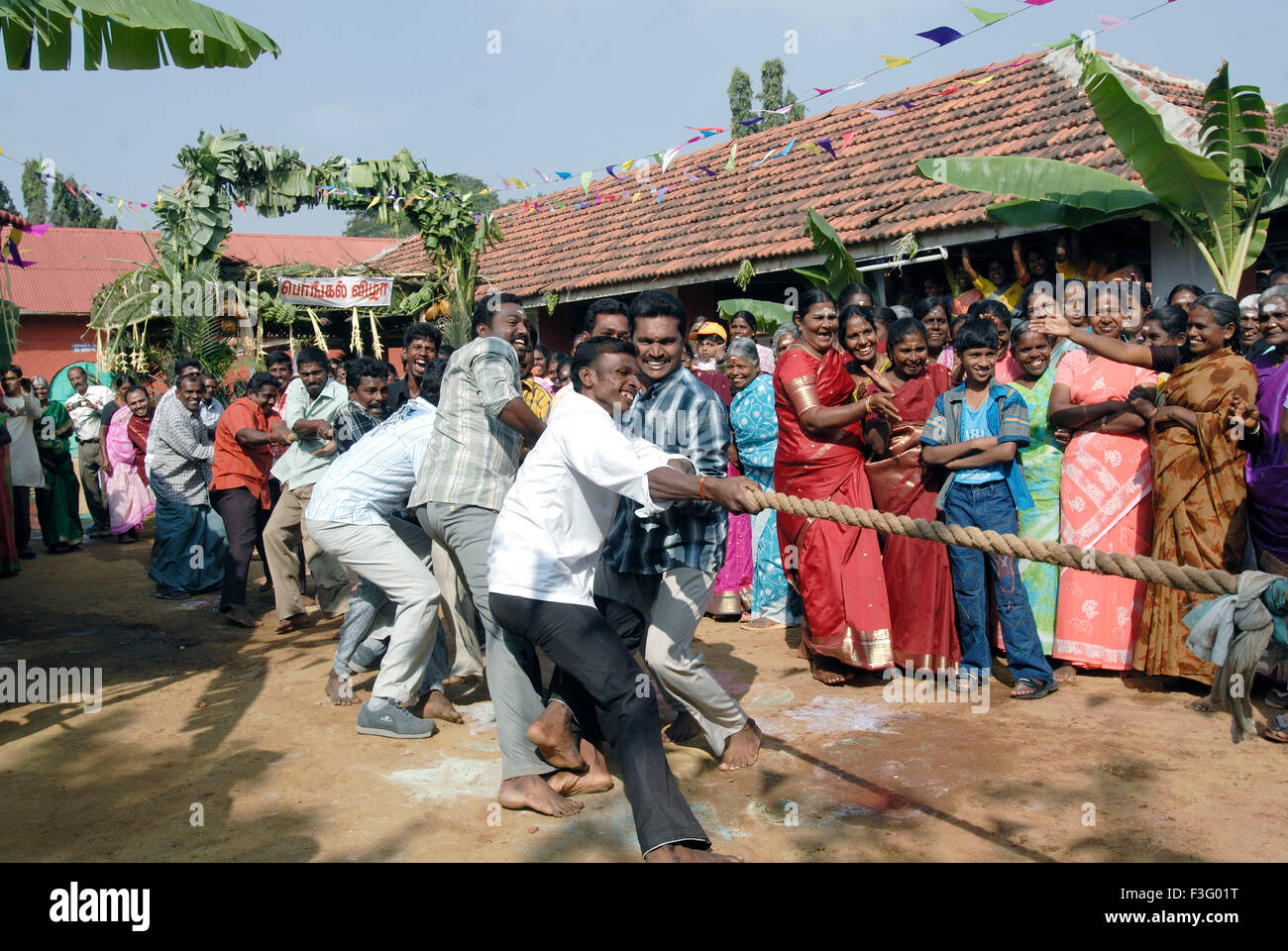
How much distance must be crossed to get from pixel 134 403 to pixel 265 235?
24.3m

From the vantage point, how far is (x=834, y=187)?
11.9m

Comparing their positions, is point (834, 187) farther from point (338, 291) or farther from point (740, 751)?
point (740, 751)

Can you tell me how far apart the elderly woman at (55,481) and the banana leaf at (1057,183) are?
937cm

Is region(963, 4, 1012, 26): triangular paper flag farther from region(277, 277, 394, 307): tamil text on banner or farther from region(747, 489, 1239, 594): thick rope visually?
region(277, 277, 394, 307): tamil text on banner

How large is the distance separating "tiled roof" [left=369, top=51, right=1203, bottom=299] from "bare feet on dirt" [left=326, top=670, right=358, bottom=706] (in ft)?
21.6

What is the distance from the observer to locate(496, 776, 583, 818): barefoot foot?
3.83 meters

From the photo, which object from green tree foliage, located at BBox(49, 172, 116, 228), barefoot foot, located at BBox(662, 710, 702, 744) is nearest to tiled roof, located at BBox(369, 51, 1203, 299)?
barefoot foot, located at BBox(662, 710, 702, 744)

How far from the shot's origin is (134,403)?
10539mm

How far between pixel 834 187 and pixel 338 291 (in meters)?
7.70

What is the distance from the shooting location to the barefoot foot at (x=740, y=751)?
4.30 m

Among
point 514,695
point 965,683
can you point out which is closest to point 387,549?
point 514,695
